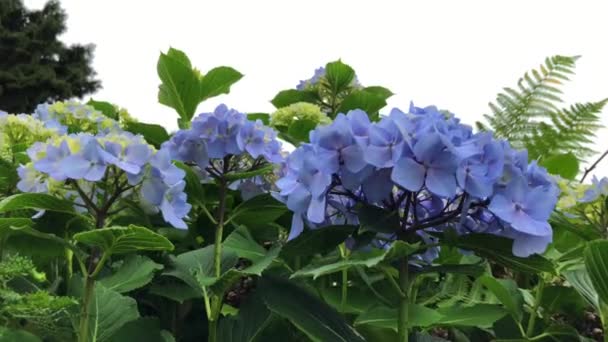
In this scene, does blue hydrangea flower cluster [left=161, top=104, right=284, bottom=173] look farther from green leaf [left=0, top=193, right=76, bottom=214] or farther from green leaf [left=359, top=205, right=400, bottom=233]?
green leaf [left=359, top=205, right=400, bottom=233]

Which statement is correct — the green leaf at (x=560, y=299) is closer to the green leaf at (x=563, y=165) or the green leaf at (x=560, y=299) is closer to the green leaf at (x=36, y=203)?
the green leaf at (x=563, y=165)

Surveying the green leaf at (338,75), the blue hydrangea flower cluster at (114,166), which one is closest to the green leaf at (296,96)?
the green leaf at (338,75)

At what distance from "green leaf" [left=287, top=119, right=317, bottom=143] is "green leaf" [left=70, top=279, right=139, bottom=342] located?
0.44 meters

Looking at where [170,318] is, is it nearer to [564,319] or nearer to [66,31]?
[564,319]

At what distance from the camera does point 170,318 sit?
1172mm

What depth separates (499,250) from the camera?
81 centimetres

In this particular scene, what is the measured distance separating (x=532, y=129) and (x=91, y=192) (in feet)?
4.29

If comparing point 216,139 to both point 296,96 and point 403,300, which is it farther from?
point 296,96

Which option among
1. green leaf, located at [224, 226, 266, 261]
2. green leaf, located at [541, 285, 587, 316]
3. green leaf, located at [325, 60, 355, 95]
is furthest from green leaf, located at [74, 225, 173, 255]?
green leaf, located at [325, 60, 355, 95]

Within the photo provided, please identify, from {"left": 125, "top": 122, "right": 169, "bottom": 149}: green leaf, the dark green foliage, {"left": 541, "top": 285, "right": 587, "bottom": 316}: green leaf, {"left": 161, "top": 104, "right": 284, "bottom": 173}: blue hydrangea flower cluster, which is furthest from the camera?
the dark green foliage

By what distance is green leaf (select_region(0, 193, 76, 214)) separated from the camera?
2.81ft

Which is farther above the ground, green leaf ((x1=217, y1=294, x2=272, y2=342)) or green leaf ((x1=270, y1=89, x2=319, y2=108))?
green leaf ((x1=270, y1=89, x2=319, y2=108))

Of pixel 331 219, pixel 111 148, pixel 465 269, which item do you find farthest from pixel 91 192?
pixel 465 269

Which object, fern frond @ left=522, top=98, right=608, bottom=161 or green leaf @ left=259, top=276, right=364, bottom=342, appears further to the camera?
fern frond @ left=522, top=98, right=608, bottom=161
